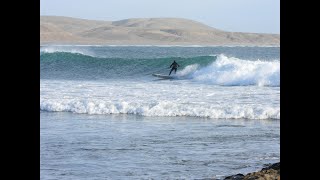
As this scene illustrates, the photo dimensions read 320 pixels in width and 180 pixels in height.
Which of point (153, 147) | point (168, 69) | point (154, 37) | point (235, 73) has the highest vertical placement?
point (154, 37)

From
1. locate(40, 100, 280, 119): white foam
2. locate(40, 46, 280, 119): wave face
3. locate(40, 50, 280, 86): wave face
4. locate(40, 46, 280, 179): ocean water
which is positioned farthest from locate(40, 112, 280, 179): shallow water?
locate(40, 50, 280, 86): wave face

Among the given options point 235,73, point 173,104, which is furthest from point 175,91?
point 235,73

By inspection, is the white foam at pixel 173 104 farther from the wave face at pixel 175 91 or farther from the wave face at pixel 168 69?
the wave face at pixel 168 69

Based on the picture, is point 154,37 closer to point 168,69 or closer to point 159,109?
point 168,69

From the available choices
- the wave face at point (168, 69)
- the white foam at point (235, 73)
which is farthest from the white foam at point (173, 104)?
the wave face at point (168, 69)

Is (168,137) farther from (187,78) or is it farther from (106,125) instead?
(187,78)

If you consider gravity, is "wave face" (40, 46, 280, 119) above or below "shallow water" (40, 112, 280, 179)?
above

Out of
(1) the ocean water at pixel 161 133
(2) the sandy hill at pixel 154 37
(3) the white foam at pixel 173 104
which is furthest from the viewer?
(2) the sandy hill at pixel 154 37

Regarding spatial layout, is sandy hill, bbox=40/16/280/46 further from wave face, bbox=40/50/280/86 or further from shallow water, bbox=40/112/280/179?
shallow water, bbox=40/112/280/179

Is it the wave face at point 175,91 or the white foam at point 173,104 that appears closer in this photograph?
the white foam at point 173,104

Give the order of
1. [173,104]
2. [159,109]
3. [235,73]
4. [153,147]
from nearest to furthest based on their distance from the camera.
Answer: [153,147] < [159,109] < [173,104] < [235,73]

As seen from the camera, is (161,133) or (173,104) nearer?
(161,133)

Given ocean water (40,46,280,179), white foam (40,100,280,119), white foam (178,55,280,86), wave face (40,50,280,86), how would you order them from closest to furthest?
ocean water (40,46,280,179)
white foam (40,100,280,119)
white foam (178,55,280,86)
wave face (40,50,280,86)

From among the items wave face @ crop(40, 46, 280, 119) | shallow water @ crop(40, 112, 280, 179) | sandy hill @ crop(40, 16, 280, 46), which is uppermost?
sandy hill @ crop(40, 16, 280, 46)
